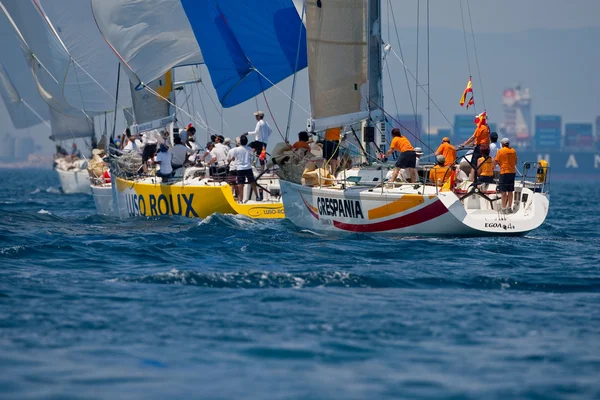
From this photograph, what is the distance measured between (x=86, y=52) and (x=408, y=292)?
15.5m

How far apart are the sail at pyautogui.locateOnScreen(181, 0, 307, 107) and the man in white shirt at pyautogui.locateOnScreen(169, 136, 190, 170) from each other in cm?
180

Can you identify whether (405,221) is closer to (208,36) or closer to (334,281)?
(334,281)

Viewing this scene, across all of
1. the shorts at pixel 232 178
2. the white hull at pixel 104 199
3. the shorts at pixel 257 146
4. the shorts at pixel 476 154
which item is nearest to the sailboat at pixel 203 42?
the white hull at pixel 104 199

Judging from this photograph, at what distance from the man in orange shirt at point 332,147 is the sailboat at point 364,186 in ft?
0.71

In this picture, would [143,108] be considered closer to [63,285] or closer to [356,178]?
[356,178]

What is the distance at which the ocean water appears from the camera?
214 inches

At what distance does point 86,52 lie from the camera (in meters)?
22.0

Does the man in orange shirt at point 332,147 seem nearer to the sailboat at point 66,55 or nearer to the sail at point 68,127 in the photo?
the sailboat at point 66,55

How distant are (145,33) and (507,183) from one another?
8151mm

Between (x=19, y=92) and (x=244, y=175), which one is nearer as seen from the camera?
(x=244, y=175)

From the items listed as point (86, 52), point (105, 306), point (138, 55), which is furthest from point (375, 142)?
point (86, 52)

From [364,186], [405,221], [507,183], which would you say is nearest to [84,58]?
[364,186]

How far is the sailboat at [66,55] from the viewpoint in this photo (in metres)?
22.0

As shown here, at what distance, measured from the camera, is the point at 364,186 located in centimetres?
1255
